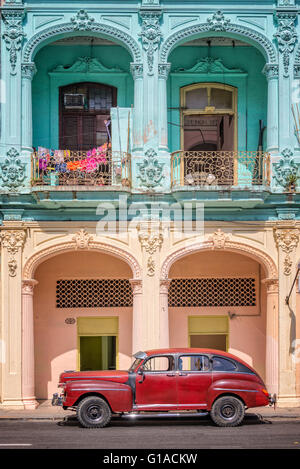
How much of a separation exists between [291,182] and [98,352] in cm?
684

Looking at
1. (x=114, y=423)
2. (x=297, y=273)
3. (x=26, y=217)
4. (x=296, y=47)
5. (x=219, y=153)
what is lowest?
Answer: (x=114, y=423)

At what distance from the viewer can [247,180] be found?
66.8ft

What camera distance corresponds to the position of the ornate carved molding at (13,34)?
1959cm

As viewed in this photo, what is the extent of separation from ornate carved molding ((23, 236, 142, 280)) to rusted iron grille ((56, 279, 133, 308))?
1944 millimetres

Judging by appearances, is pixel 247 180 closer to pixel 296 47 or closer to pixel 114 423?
pixel 296 47

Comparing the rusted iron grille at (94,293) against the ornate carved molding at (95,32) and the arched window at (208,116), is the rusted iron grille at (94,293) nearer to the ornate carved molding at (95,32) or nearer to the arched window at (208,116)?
the arched window at (208,116)

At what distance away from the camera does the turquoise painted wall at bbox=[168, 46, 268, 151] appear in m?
21.0

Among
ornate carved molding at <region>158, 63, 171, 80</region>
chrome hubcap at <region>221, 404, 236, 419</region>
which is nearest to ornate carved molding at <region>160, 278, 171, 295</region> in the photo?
chrome hubcap at <region>221, 404, 236, 419</region>

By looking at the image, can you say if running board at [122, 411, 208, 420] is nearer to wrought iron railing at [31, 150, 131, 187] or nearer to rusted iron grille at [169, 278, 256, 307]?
rusted iron grille at [169, 278, 256, 307]

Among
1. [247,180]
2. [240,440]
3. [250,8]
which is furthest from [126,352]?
[250,8]

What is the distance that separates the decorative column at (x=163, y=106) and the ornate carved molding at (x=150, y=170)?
13.0 inches
